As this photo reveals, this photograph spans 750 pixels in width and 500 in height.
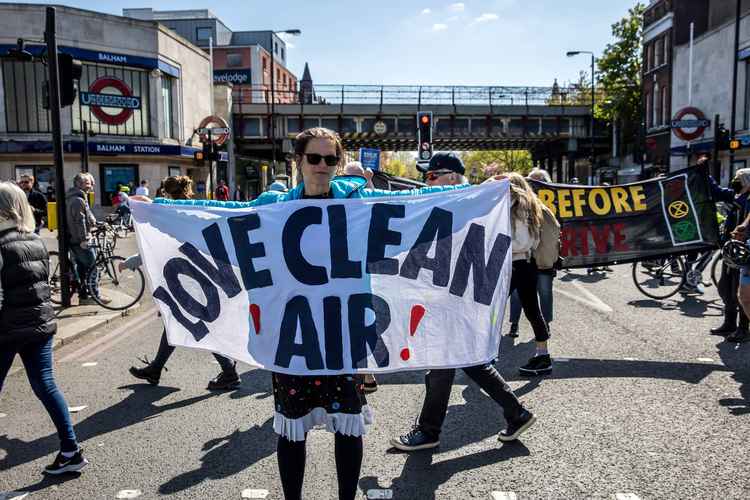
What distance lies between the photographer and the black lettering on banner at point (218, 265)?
353 centimetres

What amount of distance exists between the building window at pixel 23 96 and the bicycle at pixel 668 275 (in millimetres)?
30607

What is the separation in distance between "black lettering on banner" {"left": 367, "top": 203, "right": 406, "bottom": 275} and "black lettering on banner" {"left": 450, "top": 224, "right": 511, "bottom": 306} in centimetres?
41

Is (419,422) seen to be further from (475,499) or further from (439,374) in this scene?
(475,499)

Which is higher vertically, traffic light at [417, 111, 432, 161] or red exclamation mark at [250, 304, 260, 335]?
traffic light at [417, 111, 432, 161]

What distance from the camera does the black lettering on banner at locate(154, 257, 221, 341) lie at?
3.65m

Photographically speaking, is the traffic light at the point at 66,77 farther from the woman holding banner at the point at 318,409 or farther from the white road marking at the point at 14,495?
the woman holding banner at the point at 318,409

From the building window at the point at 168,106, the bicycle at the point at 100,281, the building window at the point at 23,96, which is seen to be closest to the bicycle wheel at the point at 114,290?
the bicycle at the point at 100,281

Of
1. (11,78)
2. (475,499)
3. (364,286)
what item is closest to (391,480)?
(475,499)

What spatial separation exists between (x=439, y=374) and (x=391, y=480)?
754 millimetres

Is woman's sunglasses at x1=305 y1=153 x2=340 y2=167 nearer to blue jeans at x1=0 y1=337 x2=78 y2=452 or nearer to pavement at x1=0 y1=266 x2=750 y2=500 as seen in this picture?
pavement at x1=0 y1=266 x2=750 y2=500

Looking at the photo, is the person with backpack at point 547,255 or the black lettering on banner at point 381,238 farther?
the person with backpack at point 547,255

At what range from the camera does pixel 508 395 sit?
170 inches

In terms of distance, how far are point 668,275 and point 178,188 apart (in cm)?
832

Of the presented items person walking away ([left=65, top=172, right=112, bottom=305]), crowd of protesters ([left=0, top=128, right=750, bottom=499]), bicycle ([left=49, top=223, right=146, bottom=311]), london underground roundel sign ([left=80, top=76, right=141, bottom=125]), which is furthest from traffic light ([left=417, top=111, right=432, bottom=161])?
london underground roundel sign ([left=80, top=76, right=141, bottom=125])
